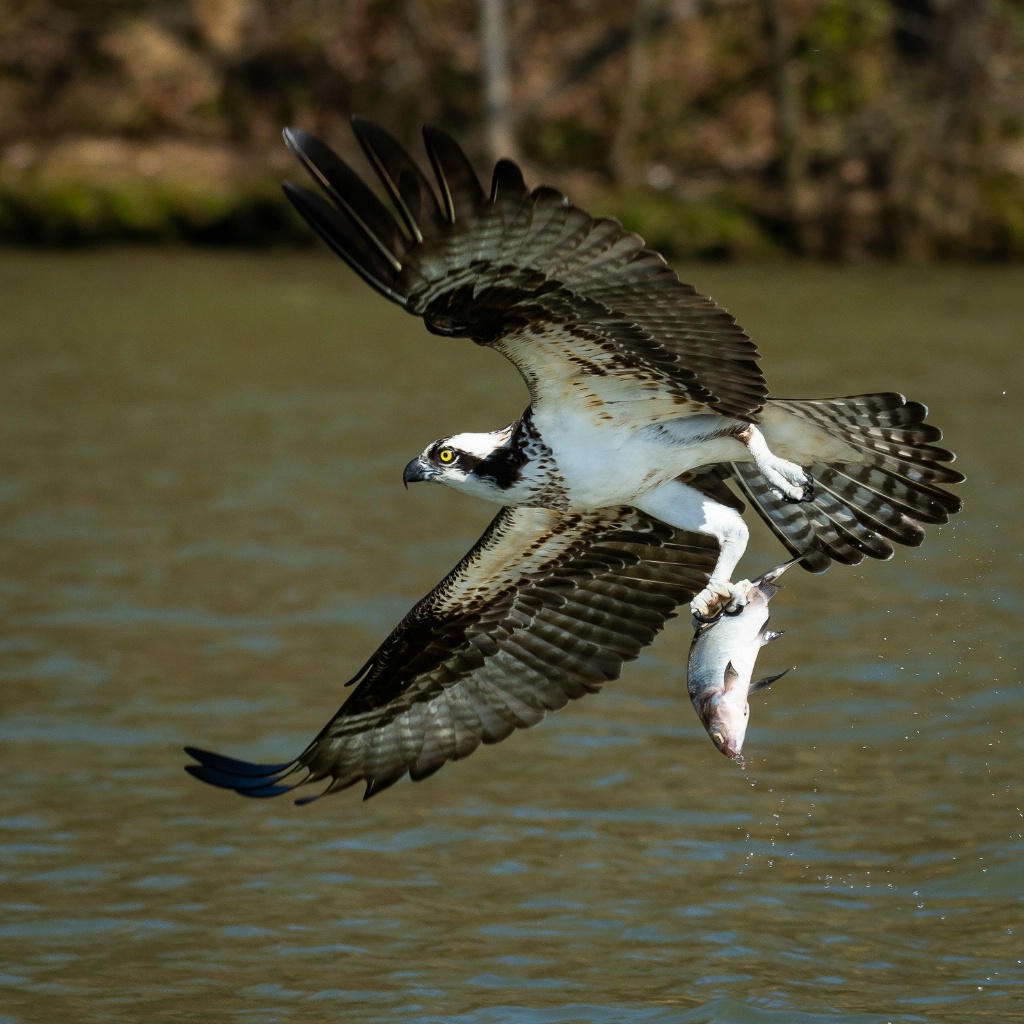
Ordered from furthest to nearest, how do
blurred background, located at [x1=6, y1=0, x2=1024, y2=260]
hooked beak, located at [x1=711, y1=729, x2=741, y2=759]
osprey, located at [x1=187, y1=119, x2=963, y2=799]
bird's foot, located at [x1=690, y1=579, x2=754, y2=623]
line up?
blurred background, located at [x1=6, y1=0, x2=1024, y2=260] < bird's foot, located at [x1=690, y1=579, x2=754, y2=623] < hooked beak, located at [x1=711, y1=729, x2=741, y2=759] < osprey, located at [x1=187, y1=119, x2=963, y2=799]

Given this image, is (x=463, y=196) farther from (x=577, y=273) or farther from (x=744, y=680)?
(x=744, y=680)

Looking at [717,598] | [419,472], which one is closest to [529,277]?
[419,472]

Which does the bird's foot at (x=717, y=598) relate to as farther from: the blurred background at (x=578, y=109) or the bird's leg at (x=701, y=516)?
the blurred background at (x=578, y=109)

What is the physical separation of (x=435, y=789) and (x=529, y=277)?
3248 millimetres

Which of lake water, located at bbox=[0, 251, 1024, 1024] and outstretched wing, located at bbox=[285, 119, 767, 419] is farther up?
outstretched wing, located at bbox=[285, 119, 767, 419]

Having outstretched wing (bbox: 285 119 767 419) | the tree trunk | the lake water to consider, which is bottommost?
the lake water

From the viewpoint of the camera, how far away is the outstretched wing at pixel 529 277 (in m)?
4.33

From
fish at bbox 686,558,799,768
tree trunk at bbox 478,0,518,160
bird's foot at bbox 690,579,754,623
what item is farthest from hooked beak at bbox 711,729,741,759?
tree trunk at bbox 478,0,518,160

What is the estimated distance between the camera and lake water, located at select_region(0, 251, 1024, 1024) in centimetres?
587

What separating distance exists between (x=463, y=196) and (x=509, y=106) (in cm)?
1575

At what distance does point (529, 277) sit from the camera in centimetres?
471

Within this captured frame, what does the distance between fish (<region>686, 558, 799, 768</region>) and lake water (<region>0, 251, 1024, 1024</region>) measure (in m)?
1.30

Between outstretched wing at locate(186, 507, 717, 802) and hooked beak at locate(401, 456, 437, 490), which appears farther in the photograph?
outstretched wing at locate(186, 507, 717, 802)

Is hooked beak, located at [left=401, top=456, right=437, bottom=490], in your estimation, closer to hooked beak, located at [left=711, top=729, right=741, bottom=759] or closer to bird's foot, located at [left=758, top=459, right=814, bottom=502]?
bird's foot, located at [left=758, top=459, right=814, bottom=502]
